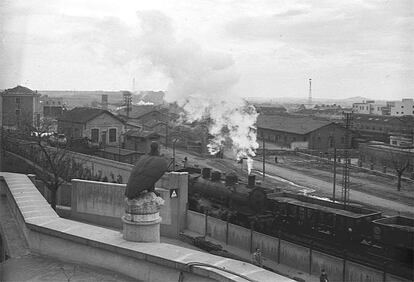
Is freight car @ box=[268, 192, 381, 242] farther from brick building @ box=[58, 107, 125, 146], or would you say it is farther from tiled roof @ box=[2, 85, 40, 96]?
tiled roof @ box=[2, 85, 40, 96]

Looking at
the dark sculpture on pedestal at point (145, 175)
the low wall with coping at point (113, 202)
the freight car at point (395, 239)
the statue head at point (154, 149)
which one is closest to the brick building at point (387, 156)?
the freight car at point (395, 239)

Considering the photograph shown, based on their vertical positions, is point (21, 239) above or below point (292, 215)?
above

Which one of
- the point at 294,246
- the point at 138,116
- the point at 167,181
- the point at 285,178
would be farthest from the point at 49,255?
the point at 138,116

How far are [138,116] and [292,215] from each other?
173 ft

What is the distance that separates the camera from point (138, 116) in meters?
71.3

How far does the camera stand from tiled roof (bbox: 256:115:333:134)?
192 ft

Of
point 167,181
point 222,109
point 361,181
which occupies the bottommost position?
point 361,181

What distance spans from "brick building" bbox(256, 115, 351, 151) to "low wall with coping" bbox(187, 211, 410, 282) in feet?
123

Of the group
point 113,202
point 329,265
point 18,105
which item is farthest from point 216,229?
point 18,105

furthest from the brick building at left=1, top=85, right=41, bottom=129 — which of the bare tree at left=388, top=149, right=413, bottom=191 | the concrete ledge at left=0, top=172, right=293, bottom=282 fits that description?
the concrete ledge at left=0, top=172, right=293, bottom=282

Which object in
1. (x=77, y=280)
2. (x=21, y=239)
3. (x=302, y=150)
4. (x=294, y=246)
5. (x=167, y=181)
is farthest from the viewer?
(x=302, y=150)

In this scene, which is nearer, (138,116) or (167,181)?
(167,181)

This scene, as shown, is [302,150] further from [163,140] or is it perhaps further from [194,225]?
[194,225]

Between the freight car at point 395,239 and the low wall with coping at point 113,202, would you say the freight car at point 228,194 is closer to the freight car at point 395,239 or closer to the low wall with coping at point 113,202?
the low wall with coping at point 113,202
